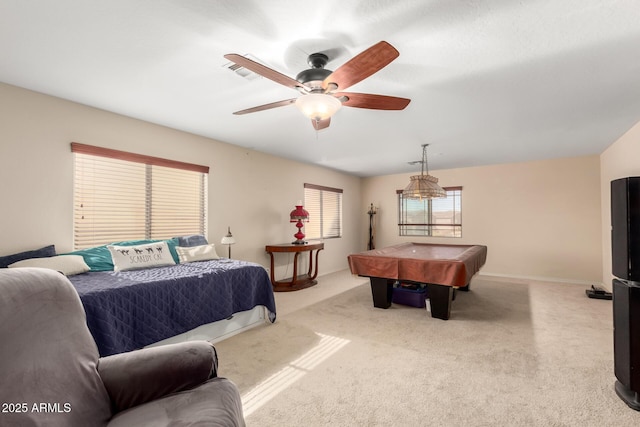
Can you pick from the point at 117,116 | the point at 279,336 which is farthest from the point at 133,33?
the point at 279,336

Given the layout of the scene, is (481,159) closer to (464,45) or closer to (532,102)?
(532,102)

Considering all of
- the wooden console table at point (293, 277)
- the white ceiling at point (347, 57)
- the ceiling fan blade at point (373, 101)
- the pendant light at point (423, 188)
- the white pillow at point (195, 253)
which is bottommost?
the wooden console table at point (293, 277)

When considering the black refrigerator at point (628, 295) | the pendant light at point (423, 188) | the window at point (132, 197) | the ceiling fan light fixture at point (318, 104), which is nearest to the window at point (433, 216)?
the pendant light at point (423, 188)

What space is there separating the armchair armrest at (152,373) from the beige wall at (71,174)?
2.32m

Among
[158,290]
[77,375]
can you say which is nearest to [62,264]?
[158,290]

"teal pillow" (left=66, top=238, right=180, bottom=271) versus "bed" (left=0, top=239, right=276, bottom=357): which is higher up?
"teal pillow" (left=66, top=238, right=180, bottom=271)

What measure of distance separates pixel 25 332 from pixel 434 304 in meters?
3.48

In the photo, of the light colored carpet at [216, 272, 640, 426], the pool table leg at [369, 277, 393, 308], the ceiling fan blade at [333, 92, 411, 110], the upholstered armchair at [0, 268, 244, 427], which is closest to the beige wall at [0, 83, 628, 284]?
the light colored carpet at [216, 272, 640, 426]

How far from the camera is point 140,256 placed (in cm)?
291

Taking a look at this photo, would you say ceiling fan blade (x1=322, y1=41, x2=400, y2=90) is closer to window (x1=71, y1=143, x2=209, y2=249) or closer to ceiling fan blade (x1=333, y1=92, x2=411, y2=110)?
ceiling fan blade (x1=333, y1=92, x2=411, y2=110)

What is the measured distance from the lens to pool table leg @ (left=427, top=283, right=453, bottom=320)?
11.0 feet

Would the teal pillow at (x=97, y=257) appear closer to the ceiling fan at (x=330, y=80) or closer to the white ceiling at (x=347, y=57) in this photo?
the white ceiling at (x=347, y=57)

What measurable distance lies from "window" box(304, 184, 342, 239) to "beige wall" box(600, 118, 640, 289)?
4.76 metres

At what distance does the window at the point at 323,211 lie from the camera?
6.10 m
